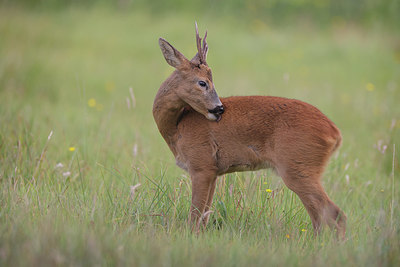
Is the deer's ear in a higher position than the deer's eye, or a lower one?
higher

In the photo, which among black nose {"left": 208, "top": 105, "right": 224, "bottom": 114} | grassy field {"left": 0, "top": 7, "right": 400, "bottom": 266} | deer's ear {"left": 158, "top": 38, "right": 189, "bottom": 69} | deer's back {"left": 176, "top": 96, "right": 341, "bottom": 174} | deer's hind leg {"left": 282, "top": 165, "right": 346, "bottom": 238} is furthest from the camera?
deer's ear {"left": 158, "top": 38, "right": 189, "bottom": 69}

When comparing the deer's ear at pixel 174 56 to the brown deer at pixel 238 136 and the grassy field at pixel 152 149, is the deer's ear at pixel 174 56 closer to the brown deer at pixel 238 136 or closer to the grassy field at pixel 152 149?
the brown deer at pixel 238 136

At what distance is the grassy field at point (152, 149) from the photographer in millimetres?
3041

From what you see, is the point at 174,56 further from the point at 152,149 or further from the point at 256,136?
the point at 152,149

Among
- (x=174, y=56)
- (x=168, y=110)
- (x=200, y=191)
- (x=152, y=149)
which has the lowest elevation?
(x=152, y=149)

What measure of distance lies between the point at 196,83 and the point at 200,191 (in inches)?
35.4

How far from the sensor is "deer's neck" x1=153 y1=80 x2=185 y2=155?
4.20 metres

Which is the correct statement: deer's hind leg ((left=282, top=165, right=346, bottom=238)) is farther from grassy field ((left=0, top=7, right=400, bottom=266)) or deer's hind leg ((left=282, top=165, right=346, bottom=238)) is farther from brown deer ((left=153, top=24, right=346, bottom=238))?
grassy field ((left=0, top=7, right=400, bottom=266))

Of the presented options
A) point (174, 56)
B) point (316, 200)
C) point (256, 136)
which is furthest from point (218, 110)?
point (316, 200)

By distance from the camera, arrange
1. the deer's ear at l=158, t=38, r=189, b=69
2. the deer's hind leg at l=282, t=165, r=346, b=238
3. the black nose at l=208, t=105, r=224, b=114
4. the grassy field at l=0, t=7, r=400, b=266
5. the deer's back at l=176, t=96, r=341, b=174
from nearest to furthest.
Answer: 1. the grassy field at l=0, t=7, r=400, b=266
2. the deer's hind leg at l=282, t=165, r=346, b=238
3. the deer's back at l=176, t=96, r=341, b=174
4. the black nose at l=208, t=105, r=224, b=114
5. the deer's ear at l=158, t=38, r=189, b=69

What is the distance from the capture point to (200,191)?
395 centimetres

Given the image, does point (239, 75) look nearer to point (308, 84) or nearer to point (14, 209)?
point (308, 84)

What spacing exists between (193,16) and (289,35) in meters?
2.97

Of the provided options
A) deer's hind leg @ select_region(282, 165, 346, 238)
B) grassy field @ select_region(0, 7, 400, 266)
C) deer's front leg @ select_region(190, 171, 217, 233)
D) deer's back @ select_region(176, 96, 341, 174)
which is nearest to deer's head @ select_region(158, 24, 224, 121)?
deer's back @ select_region(176, 96, 341, 174)
